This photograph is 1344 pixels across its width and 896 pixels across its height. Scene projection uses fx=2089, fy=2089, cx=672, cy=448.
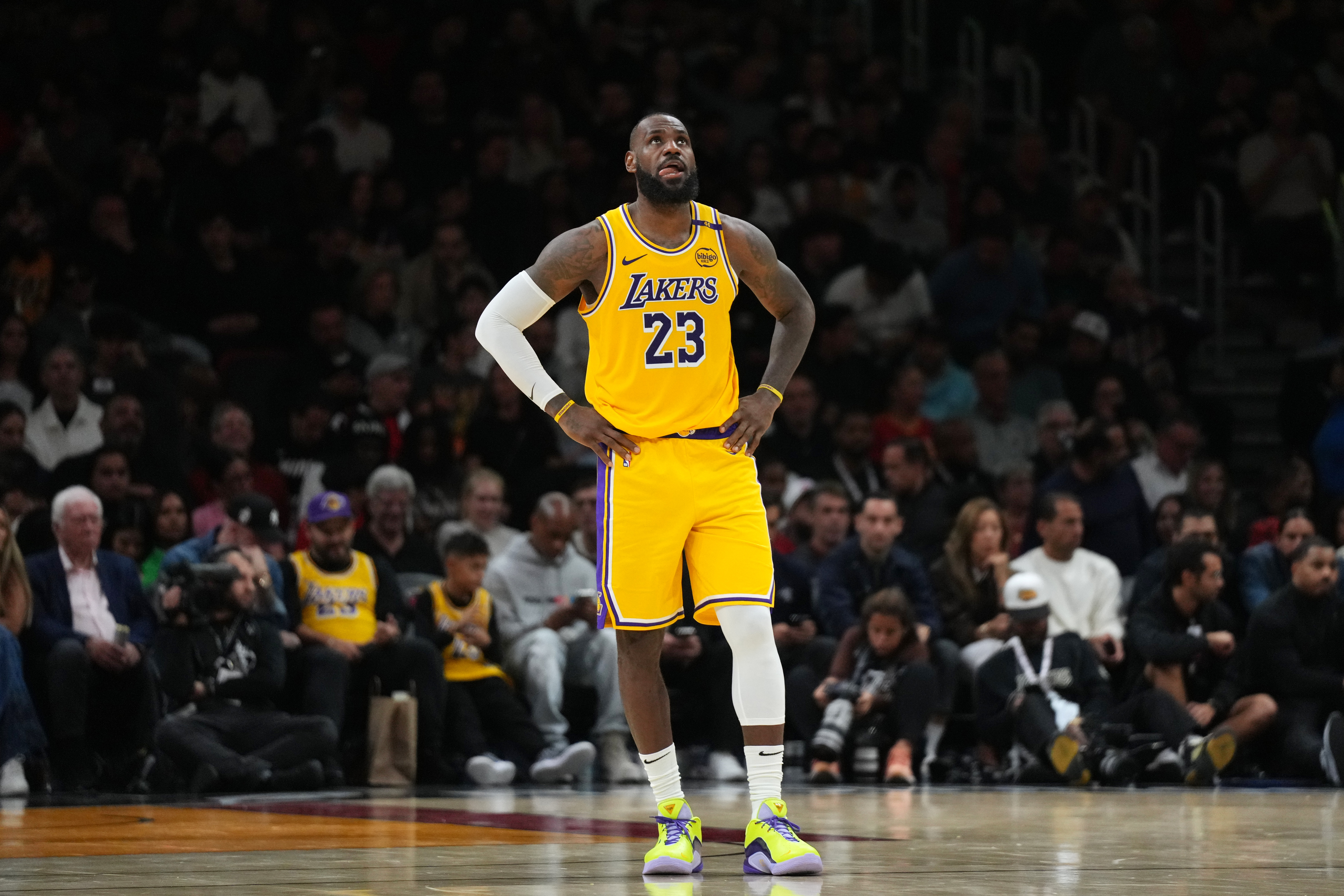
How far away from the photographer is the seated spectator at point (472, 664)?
10617mm

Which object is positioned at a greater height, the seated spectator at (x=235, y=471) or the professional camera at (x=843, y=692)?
the seated spectator at (x=235, y=471)

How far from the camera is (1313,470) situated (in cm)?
1316

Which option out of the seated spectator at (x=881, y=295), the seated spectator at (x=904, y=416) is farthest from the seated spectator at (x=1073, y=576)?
the seated spectator at (x=881, y=295)

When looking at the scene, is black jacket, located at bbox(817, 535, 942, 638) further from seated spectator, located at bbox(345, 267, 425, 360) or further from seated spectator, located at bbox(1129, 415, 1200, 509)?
seated spectator, located at bbox(345, 267, 425, 360)

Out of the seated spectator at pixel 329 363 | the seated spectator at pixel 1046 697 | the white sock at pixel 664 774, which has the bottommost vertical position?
the white sock at pixel 664 774

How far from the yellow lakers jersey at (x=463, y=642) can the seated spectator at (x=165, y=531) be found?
1.33 meters

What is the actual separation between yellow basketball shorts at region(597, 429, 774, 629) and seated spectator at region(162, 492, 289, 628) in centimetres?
444

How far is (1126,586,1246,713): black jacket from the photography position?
10688 millimetres

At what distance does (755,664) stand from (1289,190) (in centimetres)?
1135

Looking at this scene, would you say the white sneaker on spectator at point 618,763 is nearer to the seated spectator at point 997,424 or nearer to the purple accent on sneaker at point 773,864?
the seated spectator at point 997,424

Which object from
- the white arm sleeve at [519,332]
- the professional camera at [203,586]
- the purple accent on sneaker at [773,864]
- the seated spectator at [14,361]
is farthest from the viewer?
the seated spectator at [14,361]

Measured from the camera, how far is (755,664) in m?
5.92

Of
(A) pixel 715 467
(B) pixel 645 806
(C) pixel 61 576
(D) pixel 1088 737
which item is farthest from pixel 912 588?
(A) pixel 715 467

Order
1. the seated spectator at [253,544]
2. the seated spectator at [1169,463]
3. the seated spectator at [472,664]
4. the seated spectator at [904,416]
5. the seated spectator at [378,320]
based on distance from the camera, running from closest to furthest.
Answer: the seated spectator at [253,544] < the seated spectator at [472,664] < the seated spectator at [1169,463] < the seated spectator at [904,416] < the seated spectator at [378,320]
